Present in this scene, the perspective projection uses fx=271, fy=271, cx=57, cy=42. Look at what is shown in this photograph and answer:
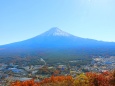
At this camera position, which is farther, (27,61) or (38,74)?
(27,61)

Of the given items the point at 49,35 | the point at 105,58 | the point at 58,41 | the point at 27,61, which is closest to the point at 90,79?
the point at 27,61

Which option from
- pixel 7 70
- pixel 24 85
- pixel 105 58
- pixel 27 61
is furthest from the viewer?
pixel 105 58

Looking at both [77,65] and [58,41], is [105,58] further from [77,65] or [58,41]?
[58,41]

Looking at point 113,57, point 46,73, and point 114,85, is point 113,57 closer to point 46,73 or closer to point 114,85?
point 46,73

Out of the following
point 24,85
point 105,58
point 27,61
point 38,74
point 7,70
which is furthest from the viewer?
point 105,58

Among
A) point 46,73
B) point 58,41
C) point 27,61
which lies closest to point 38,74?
point 46,73

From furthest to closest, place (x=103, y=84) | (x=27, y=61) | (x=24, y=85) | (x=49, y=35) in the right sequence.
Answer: (x=49, y=35) < (x=27, y=61) < (x=24, y=85) < (x=103, y=84)

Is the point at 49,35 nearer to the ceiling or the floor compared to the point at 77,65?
nearer to the ceiling

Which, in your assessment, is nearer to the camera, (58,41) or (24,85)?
(24,85)

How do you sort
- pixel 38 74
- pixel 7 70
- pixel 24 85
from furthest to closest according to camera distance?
pixel 7 70 < pixel 38 74 < pixel 24 85
